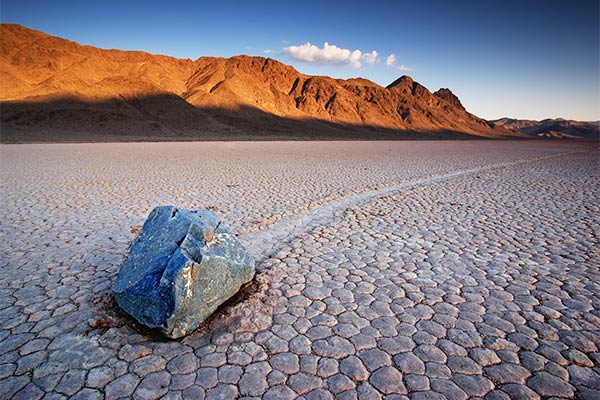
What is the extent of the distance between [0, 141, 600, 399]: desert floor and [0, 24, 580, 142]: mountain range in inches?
1531

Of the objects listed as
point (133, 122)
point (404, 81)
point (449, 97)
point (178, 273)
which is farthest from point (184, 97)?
point (449, 97)

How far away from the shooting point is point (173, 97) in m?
64.7

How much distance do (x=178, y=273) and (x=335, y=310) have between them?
64.8 inches

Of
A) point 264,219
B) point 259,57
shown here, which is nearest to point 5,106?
point 264,219

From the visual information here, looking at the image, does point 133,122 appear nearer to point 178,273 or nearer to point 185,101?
point 185,101

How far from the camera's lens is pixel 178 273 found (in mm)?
3068

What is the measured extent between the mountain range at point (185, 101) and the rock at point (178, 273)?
40601 millimetres

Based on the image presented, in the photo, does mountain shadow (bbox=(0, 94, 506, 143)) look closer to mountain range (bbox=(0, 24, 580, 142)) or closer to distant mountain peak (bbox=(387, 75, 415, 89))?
mountain range (bbox=(0, 24, 580, 142))

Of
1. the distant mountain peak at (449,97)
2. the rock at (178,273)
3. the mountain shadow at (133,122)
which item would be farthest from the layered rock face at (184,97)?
the rock at (178,273)

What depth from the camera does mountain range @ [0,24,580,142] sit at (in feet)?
161

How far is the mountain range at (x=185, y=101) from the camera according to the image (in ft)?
161

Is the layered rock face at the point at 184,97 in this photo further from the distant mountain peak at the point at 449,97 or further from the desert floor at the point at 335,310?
the desert floor at the point at 335,310

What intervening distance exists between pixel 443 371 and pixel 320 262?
7.75ft

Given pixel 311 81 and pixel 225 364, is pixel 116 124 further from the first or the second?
pixel 311 81
